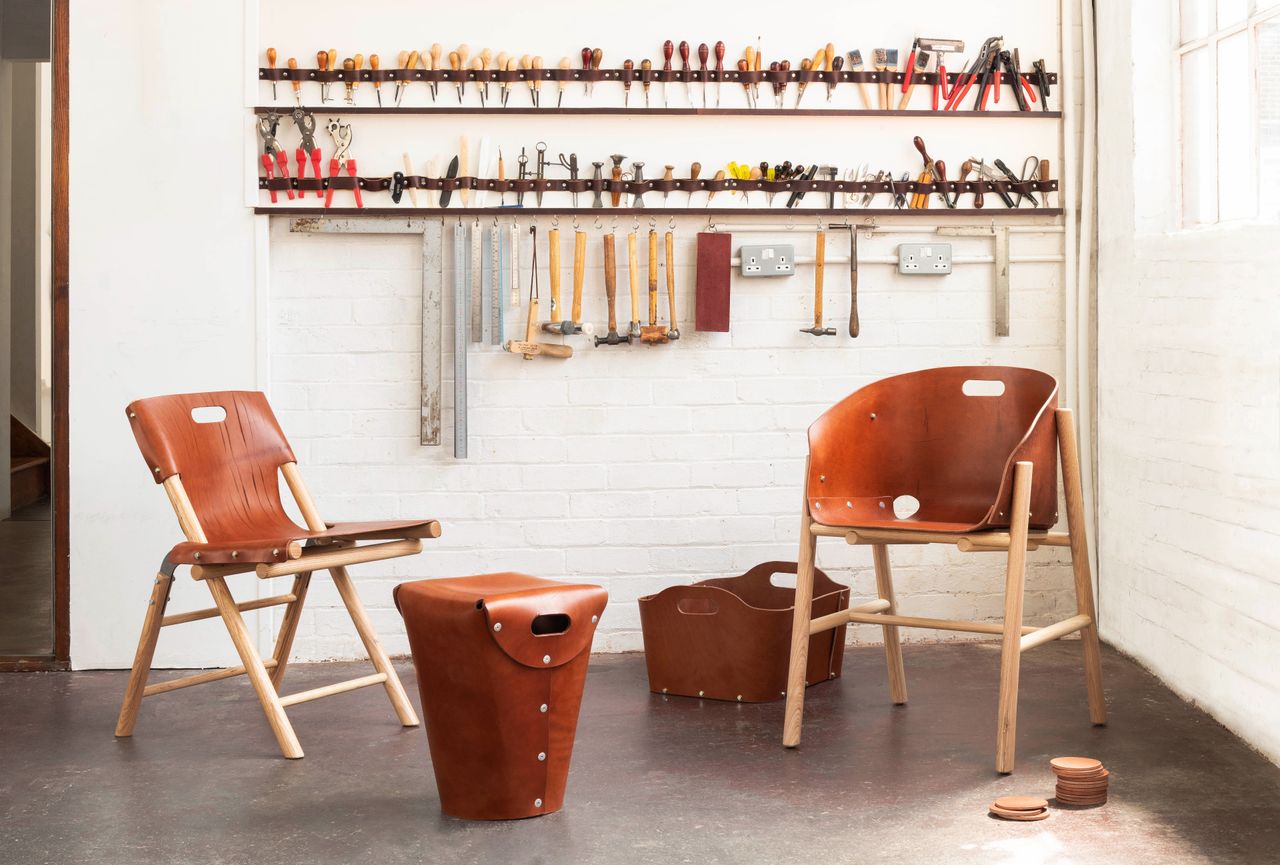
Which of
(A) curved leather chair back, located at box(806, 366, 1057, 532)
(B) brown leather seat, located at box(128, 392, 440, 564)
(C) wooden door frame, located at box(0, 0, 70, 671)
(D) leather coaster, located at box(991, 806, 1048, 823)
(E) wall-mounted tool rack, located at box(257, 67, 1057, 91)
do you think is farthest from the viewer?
(E) wall-mounted tool rack, located at box(257, 67, 1057, 91)

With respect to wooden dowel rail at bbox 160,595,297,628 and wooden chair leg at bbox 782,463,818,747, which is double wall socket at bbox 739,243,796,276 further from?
wooden dowel rail at bbox 160,595,297,628

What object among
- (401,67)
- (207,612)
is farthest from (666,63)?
(207,612)

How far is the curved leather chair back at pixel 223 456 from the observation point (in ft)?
10.5

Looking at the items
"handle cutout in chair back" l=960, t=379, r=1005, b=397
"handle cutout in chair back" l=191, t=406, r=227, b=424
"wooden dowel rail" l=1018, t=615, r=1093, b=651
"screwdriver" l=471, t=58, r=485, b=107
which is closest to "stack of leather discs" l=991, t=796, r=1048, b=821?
"wooden dowel rail" l=1018, t=615, r=1093, b=651

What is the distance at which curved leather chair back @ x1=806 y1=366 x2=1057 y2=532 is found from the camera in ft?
10.9

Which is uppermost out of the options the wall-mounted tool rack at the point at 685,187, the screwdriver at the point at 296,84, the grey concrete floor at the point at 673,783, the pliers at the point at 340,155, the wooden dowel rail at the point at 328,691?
the screwdriver at the point at 296,84

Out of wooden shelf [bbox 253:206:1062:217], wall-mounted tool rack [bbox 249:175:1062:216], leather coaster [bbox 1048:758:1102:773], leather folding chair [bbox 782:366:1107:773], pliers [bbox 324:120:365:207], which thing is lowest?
leather coaster [bbox 1048:758:1102:773]

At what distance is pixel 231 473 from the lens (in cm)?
345

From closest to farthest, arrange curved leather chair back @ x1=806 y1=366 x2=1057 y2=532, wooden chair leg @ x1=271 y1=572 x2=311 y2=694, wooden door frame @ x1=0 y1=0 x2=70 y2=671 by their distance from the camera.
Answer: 1. curved leather chair back @ x1=806 y1=366 x2=1057 y2=532
2. wooden chair leg @ x1=271 y1=572 x2=311 y2=694
3. wooden door frame @ x1=0 y1=0 x2=70 y2=671

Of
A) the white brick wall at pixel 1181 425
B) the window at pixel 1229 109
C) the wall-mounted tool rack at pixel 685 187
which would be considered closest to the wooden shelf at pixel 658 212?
the wall-mounted tool rack at pixel 685 187

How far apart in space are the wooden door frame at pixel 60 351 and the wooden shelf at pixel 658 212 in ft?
1.95

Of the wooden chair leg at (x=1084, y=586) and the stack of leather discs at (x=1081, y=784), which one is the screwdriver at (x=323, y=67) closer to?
the wooden chair leg at (x=1084, y=586)

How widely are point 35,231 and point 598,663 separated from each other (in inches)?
86.6

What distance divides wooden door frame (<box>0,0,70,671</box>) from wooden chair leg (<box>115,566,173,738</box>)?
0.86 metres
